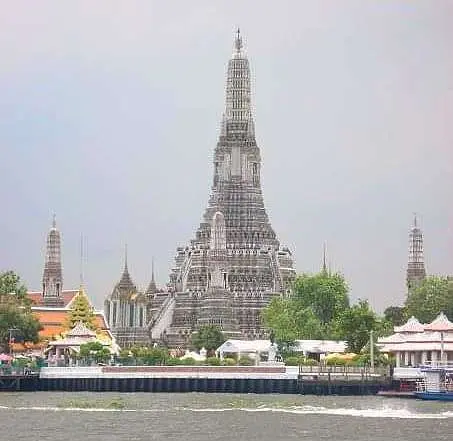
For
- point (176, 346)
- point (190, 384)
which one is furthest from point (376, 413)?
point (176, 346)

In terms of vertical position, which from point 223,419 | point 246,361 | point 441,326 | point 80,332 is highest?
point 80,332

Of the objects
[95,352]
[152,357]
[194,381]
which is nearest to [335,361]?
[194,381]

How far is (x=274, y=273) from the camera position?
135875mm

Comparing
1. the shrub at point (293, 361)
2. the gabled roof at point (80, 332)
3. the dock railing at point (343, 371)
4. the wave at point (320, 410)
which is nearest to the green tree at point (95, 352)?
the gabled roof at point (80, 332)

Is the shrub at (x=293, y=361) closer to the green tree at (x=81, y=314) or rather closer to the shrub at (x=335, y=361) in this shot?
the shrub at (x=335, y=361)

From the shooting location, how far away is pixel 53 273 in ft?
473

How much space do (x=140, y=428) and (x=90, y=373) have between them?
34453mm

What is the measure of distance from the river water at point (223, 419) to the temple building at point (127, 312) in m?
50.8

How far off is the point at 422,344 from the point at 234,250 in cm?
4133

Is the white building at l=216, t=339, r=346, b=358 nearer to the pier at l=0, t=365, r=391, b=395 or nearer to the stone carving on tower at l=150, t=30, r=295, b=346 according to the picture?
the pier at l=0, t=365, r=391, b=395

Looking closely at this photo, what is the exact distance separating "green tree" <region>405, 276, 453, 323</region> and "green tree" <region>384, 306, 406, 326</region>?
338 centimetres

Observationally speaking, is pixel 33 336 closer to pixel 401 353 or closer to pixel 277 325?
pixel 277 325

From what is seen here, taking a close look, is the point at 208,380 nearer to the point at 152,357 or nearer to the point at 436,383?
the point at 152,357

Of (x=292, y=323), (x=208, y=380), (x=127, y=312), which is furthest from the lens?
(x=127, y=312)
